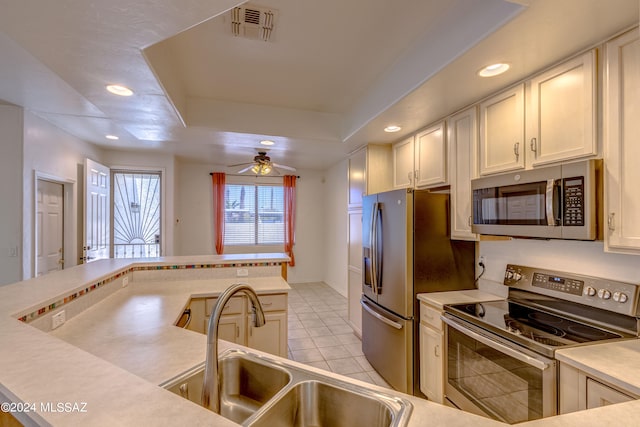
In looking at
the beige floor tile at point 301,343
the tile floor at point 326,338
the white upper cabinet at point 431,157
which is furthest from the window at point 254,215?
the white upper cabinet at point 431,157

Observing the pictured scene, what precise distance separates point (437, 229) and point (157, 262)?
2.50 metres

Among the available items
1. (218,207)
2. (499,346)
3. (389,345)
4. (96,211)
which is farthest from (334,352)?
(218,207)

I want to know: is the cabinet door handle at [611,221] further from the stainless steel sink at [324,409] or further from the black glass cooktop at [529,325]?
the stainless steel sink at [324,409]

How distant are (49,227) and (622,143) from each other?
488cm

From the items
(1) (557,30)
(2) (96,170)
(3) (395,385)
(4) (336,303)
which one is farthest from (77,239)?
(1) (557,30)

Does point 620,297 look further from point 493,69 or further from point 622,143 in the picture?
point 493,69

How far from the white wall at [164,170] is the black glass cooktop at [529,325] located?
432cm

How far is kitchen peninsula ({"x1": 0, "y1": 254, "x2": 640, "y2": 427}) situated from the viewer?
0.59 m

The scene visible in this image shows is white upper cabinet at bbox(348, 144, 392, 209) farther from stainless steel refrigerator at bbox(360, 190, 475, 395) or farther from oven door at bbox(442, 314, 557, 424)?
oven door at bbox(442, 314, 557, 424)

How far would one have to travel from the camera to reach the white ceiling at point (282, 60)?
1.32 m

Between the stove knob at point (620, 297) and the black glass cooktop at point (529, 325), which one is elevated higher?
the stove knob at point (620, 297)

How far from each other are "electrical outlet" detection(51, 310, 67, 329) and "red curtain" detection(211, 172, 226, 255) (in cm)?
422

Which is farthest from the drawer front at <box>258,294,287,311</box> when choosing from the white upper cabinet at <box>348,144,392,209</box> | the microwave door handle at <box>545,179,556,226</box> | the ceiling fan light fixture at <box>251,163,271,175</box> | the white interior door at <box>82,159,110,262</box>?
the white interior door at <box>82,159,110,262</box>

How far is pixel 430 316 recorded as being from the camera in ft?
7.32
